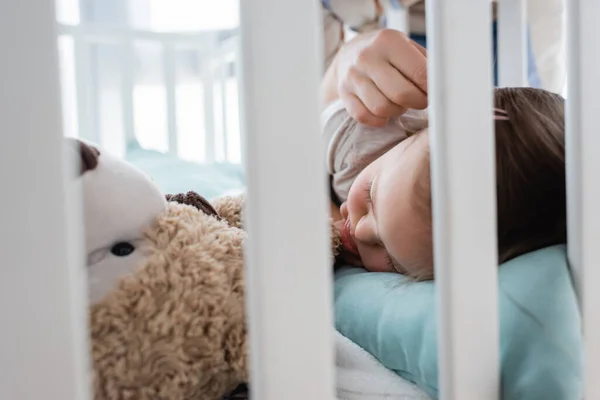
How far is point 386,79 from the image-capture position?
76cm

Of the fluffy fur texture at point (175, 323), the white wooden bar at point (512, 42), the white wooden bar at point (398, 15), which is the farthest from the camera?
the white wooden bar at point (398, 15)

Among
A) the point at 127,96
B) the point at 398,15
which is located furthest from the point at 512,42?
the point at 127,96

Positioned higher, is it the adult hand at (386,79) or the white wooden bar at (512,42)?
Result: the white wooden bar at (512,42)

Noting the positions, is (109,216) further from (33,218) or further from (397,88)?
(397,88)

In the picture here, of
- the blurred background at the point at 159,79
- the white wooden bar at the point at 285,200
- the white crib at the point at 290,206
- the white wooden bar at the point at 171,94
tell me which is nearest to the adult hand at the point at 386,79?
the white crib at the point at 290,206

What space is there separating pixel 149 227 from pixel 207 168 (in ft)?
2.66

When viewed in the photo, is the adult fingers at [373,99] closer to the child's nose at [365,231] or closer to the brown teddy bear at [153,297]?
the child's nose at [365,231]

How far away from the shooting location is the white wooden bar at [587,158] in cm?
56

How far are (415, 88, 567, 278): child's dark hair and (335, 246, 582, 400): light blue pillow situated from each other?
4cm

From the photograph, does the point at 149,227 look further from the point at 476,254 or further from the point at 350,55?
the point at 350,55

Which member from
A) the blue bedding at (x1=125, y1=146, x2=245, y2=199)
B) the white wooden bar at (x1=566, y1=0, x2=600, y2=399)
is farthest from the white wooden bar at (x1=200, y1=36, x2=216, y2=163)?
the white wooden bar at (x1=566, y1=0, x2=600, y2=399)

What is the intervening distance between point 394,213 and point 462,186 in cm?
18

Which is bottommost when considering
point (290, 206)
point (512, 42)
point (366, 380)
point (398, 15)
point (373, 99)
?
point (366, 380)

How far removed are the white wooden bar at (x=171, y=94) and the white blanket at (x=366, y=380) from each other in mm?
941
